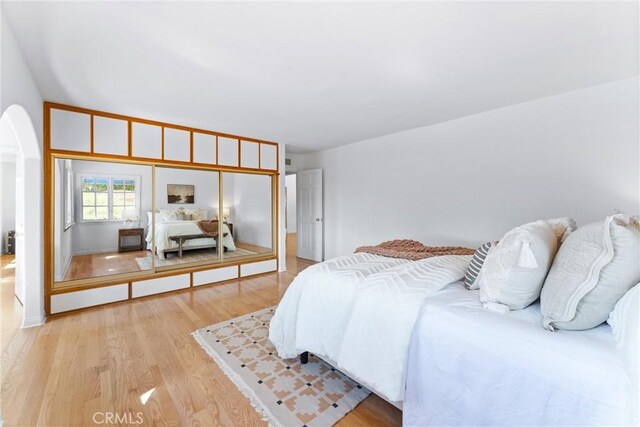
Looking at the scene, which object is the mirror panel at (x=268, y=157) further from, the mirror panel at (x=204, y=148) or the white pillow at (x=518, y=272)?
the white pillow at (x=518, y=272)

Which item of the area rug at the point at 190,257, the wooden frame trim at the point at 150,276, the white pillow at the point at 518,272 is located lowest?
the wooden frame trim at the point at 150,276

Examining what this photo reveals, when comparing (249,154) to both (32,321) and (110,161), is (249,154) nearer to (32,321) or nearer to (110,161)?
(110,161)

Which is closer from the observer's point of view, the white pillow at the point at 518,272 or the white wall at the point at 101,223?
the white pillow at the point at 518,272

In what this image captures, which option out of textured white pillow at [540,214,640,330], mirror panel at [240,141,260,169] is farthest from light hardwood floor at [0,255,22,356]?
textured white pillow at [540,214,640,330]

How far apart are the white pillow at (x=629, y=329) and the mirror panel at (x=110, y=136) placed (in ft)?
14.9

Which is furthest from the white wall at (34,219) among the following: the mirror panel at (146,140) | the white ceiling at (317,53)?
the mirror panel at (146,140)

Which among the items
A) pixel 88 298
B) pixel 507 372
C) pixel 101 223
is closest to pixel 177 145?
pixel 101 223

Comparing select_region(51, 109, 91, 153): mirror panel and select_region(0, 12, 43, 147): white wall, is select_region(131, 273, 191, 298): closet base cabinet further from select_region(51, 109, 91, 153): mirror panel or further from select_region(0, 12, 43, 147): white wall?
select_region(0, 12, 43, 147): white wall

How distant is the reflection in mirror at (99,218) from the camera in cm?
323

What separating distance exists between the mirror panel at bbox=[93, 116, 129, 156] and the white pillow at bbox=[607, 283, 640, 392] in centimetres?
454

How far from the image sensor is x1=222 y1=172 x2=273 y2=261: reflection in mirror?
4.59m

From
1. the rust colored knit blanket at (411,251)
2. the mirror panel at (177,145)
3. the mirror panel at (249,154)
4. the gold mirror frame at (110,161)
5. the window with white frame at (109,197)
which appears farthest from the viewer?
the mirror panel at (249,154)

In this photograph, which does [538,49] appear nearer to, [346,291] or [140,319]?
[346,291]

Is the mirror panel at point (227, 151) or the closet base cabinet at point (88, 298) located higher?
the mirror panel at point (227, 151)
